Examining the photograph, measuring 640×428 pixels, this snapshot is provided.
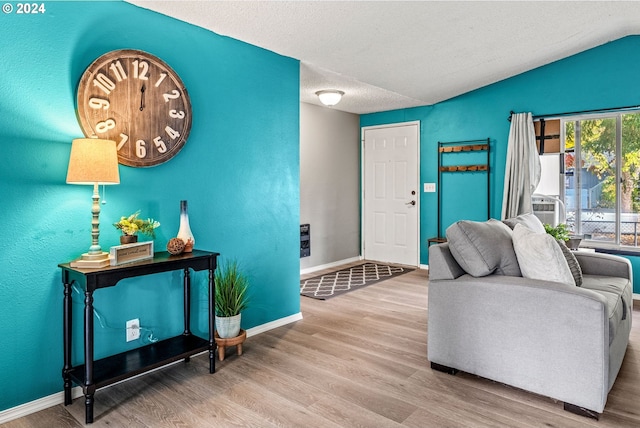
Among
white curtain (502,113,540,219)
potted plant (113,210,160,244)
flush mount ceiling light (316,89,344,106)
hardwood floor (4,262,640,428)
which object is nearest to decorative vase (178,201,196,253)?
potted plant (113,210,160,244)

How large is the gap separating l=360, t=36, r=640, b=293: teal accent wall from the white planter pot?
3.59 m

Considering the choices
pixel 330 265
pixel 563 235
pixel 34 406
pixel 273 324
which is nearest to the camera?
pixel 34 406

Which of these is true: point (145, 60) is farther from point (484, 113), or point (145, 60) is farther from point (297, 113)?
point (484, 113)

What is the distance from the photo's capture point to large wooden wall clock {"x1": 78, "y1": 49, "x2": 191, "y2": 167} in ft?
7.98

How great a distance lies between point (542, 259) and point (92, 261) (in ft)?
7.87

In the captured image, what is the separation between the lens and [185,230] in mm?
2730

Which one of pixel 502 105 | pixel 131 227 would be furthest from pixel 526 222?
pixel 131 227

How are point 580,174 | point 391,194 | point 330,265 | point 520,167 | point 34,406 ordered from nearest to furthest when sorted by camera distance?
point 34,406 < point 580,174 < point 520,167 < point 330,265 < point 391,194

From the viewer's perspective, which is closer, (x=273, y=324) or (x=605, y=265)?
(x=605, y=265)

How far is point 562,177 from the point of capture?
4895mm

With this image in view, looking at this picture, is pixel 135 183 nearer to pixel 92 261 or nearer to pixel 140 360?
pixel 92 261

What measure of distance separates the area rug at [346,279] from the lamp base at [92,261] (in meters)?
2.54

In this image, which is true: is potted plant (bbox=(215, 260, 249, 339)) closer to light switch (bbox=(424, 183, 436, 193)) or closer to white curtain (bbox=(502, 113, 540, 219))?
white curtain (bbox=(502, 113, 540, 219))

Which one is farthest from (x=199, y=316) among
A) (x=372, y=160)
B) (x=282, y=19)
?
(x=372, y=160)
